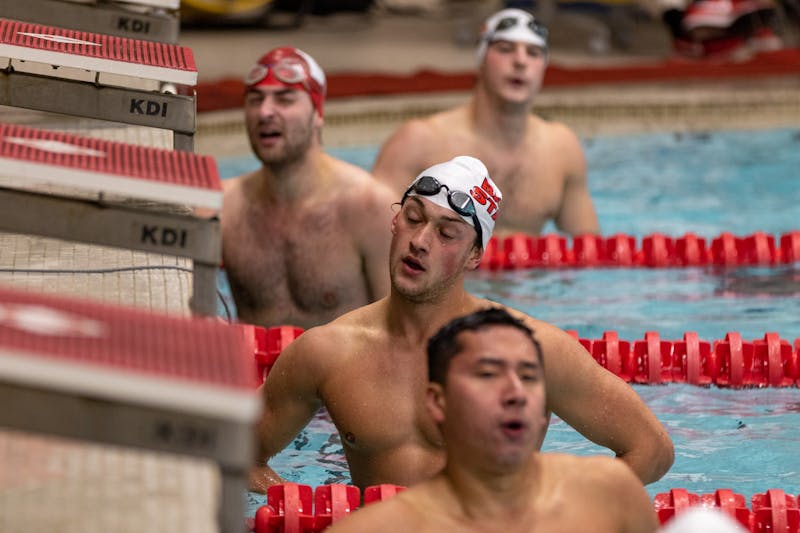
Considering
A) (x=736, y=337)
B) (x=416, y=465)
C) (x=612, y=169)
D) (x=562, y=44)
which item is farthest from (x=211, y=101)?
(x=416, y=465)

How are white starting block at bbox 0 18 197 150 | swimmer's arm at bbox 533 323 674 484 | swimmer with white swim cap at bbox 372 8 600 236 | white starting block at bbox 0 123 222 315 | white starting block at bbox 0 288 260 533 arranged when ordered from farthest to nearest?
swimmer with white swim cap at bbox 372 8 600 236 → swimmer's arm at bbox 533 323 674 484 → white starting block at bbox 0 18 197 150 → white starting block at bbox 0 123 222 315 → white starting block at bbox 0 288 260 533

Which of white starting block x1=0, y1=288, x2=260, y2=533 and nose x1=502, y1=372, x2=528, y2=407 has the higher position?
white starting block x1=0, y1=288, x2=260, y2=533

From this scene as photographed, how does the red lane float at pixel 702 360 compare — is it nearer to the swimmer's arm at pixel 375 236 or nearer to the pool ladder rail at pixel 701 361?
the pool ladder rail at pixel 701 361

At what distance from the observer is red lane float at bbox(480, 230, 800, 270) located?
5.73 meters

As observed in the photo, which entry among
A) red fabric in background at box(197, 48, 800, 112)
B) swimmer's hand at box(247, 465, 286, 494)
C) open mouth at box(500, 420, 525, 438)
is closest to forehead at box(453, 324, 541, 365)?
open mouth at box(500, 420, 525, 438)

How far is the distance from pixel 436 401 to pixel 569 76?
21.1 ft

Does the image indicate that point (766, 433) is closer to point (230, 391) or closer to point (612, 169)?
point (230, 391)

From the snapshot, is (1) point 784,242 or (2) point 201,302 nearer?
(2) point 201,302

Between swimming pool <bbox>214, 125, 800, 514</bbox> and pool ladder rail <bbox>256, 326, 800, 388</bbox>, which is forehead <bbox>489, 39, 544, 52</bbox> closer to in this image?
swimming pool <bbox>214, 125, 800, 514</bbox>

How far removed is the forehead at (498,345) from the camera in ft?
7.82

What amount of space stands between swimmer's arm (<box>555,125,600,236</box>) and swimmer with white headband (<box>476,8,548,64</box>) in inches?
17.2

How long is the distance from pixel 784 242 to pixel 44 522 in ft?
14.1

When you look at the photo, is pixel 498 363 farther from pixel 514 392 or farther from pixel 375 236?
pixel 375 236

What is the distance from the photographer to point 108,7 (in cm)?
361
